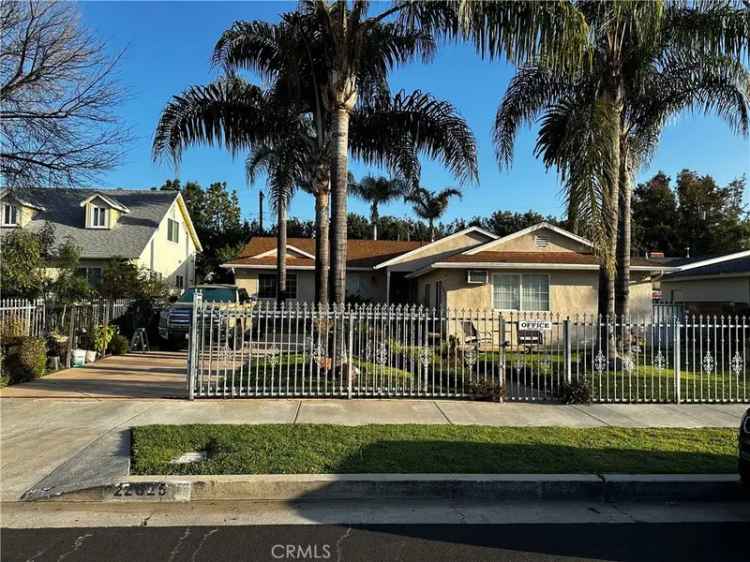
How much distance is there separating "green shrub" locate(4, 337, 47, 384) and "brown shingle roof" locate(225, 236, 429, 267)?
14.8 meters

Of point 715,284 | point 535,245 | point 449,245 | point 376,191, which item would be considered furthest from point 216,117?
point 376,191

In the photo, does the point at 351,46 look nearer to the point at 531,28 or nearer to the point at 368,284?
the point at 531,28

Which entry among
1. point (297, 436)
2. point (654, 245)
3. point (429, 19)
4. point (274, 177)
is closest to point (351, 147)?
point (274, 177)

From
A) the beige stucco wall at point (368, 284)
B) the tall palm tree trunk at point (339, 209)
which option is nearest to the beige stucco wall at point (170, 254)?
the beige stucco wall at point (368, 284)

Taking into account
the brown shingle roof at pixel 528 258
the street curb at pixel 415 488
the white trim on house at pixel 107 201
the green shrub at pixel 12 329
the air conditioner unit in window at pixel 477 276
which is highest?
the white trim on house at pixel 107 201

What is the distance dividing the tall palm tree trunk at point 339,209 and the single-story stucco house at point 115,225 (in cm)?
1664

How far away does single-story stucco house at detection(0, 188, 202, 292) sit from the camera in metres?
25.9

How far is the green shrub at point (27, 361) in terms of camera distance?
426 inches

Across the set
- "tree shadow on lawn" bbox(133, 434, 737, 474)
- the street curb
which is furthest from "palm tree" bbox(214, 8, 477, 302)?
the street curb

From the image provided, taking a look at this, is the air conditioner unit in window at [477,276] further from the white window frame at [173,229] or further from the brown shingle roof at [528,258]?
the white window frame at [173,229]

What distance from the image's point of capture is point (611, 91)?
12188mm

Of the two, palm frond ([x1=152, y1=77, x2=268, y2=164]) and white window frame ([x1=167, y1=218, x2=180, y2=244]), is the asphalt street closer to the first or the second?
palm frond ([x1=152, y1=77, x2=268, y2=164])

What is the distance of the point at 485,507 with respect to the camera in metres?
5.61

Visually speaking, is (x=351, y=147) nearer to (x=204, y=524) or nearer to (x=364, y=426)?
(x=364, y=426)
